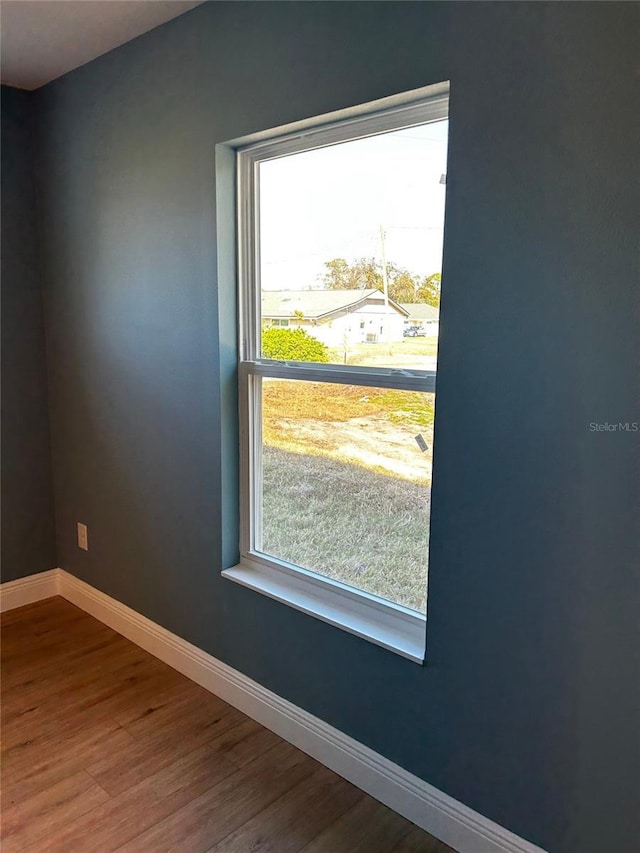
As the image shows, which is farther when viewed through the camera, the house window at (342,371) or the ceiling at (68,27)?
the ceiling at (68,27)

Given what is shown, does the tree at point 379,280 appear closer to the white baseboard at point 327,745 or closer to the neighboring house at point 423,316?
the neighboring house at point 423,316

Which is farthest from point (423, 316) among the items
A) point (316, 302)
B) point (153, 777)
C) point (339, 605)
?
point (153, 777)

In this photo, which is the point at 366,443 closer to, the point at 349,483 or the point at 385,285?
the point at 349,483

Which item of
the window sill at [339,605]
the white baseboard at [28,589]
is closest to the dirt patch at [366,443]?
the window sill at [339,605]

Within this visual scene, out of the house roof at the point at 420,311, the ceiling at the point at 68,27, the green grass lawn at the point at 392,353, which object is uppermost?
the ceiling at the point at 68,27

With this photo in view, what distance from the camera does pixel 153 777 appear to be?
6.35ft

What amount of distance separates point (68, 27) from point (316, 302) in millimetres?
1357

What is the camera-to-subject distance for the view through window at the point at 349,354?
66.9 inches

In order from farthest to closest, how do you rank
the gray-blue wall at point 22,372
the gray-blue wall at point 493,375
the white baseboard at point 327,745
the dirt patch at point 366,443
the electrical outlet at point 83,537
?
the electrical outlet at point 83,537, the gray-blue wall at point 22,372, the dirt patch at point 366,443, the white baseboard at point 327,745, the gray-blue wall at point 493,375

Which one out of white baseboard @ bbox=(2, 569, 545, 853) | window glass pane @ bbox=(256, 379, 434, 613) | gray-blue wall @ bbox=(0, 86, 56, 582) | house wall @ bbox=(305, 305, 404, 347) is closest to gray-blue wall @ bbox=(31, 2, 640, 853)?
white baseboard @ bbox=(2, 569, 545, 853)

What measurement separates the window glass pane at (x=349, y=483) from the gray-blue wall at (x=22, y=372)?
4.87ft

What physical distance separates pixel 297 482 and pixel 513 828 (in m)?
1.15

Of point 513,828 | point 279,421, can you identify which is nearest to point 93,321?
point 279,421

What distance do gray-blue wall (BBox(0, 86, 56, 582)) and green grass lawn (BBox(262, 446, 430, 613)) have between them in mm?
1514
